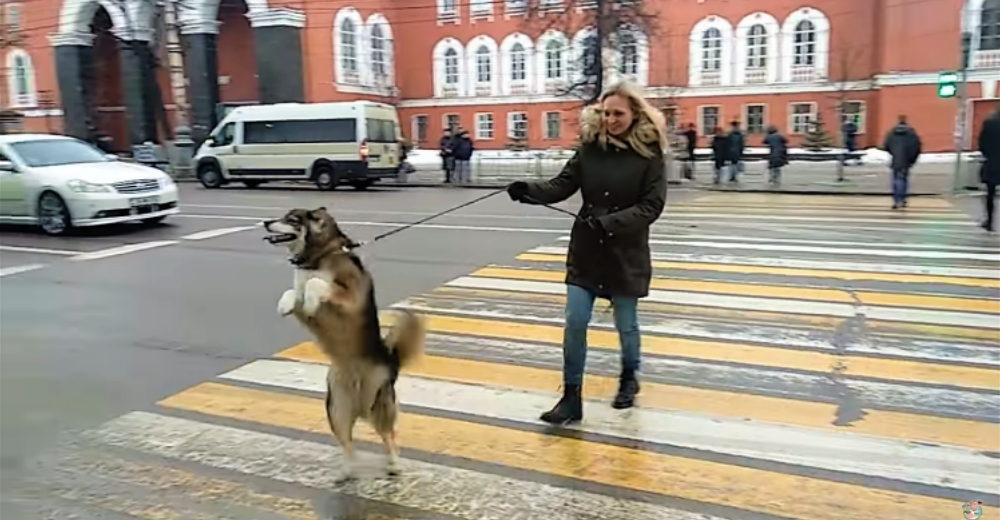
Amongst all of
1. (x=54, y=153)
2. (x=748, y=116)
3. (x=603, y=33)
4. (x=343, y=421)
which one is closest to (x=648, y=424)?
(x=343, y=421)

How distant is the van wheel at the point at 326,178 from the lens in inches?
974

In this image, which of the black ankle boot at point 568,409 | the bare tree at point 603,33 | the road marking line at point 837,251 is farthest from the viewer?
the bare tree at point 603,33

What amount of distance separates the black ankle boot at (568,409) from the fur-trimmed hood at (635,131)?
4.76ft

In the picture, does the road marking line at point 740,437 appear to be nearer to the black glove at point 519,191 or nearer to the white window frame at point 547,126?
the black glove at point 519,191

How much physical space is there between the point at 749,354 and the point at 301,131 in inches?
829

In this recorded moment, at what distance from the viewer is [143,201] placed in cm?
1415

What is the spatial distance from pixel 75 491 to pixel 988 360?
602 cm

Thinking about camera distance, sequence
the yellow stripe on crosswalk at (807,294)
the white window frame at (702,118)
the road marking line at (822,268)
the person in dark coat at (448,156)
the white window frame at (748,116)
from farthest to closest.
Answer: the white window frame at (702,118) → the white window frame at (748,116) → the person in dark coat at (448,156) → the road marking line at (822,268) → the yellow stripe on crosswalk at (807,294)

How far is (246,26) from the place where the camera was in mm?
45438

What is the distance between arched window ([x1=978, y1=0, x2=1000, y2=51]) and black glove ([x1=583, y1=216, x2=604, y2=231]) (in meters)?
41.0

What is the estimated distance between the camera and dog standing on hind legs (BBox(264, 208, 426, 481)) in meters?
3.82

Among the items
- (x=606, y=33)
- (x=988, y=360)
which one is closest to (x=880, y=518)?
(x=988, y=360)

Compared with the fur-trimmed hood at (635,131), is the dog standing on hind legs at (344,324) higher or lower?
lower

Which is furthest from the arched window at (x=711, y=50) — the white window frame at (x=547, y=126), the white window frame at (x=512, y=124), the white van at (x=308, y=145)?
the white van at (x=308, y=145)
